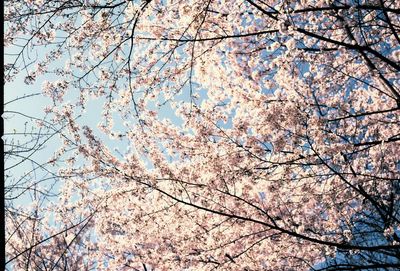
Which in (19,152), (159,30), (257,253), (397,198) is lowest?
(19,152)

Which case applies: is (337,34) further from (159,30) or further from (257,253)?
(257,253)

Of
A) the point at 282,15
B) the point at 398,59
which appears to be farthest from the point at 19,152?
the point at 398,59

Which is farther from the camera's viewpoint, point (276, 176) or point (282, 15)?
point (276, 176)

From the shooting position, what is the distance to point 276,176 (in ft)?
22.1

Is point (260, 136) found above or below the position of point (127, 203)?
above

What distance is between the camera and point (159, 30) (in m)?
6.45

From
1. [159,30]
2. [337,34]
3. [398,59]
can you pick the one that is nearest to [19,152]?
[159,30]

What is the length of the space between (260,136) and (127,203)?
2861 mm

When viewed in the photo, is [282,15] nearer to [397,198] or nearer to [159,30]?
[159,30]

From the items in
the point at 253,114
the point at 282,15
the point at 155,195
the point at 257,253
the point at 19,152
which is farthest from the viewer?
the point at 257,253

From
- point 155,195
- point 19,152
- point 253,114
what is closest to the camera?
point 19,152

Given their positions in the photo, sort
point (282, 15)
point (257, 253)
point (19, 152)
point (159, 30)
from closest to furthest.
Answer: point (19, 152) < point (282, 15) < point (159, 30) < point (257, 253)

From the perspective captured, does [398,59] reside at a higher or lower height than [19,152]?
higher

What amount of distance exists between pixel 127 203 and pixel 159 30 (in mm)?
3405
